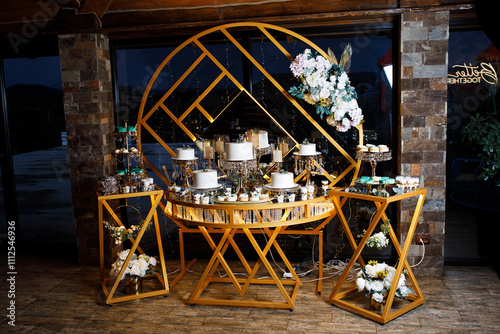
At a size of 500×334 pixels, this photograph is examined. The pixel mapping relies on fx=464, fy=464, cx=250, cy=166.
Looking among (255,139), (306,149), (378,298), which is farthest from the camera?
(255,139)

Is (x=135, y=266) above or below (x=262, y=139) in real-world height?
below

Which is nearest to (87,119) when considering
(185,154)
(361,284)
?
(185,154)

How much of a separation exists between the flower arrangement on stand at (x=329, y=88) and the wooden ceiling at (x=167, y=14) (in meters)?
0.38

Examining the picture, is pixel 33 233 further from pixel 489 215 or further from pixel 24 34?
pixel 489 215

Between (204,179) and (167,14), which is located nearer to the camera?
(204,179)

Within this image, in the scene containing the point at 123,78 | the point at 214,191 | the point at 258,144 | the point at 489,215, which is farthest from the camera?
the point at 123,78

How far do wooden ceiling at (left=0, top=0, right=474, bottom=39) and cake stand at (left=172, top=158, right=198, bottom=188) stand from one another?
1.41 m

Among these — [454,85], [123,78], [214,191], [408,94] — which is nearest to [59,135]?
[123,78]

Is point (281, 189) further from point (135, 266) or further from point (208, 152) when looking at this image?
point (135, 266)

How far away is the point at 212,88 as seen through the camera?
4.81 meters

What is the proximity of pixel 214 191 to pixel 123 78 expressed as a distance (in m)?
1.91

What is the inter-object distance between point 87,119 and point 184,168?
4.32 feet

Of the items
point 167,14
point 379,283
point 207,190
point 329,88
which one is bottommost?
point 379,283

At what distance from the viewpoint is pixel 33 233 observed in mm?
6125
